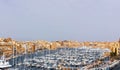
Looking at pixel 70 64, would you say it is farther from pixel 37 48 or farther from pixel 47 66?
pixel 37 48

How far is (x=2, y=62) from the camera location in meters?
13.8

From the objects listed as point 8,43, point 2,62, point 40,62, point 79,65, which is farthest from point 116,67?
point 8,43

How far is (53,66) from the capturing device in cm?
2775

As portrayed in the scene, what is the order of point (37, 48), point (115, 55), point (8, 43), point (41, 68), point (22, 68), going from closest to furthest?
point (22, 68), point (41, 68), point (115, 55), point (8, 43), point (37, 48)

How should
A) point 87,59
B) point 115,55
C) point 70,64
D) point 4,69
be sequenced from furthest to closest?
point 115,55, point 87,59, point 70,64, point 4,69

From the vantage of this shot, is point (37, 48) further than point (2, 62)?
Yes

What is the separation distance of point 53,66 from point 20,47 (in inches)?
641

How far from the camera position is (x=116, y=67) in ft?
86.5

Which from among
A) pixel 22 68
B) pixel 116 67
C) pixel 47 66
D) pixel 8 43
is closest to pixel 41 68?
pixel 47 66

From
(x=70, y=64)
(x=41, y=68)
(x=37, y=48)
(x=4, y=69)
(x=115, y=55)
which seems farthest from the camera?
(x=37, y=48)

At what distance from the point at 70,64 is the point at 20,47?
15.2 m

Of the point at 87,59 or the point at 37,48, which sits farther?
the point at 37,48

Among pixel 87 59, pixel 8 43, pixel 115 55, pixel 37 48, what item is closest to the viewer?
pixel 87 59

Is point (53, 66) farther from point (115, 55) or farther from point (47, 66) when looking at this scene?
point (115, 55)
